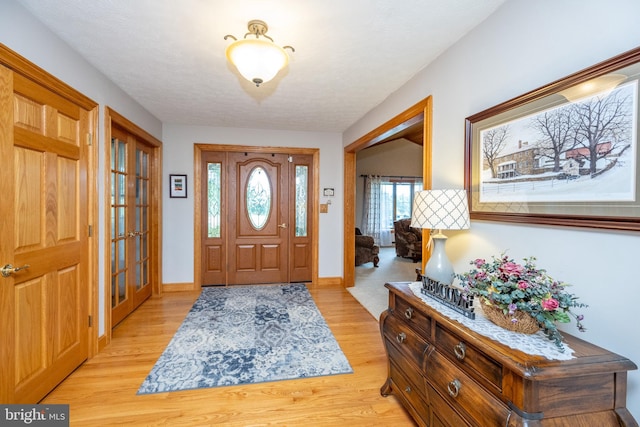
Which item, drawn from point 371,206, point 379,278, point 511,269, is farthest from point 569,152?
point 371,206

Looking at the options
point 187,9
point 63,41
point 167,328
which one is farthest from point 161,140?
point 187,9

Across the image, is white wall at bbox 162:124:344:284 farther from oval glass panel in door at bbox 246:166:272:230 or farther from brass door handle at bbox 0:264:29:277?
brass door handle at bbox 0:264:29:277

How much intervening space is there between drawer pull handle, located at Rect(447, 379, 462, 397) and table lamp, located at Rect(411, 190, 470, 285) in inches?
22.8

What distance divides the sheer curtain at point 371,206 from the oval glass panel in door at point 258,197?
185 inches

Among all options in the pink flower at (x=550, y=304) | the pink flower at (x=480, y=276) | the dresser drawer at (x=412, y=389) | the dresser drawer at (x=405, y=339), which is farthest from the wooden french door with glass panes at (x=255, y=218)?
the pink flower at (x=550, y=304)

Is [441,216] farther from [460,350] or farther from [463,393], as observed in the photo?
[463,393]

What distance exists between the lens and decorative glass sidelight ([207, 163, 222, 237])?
4.49 meters

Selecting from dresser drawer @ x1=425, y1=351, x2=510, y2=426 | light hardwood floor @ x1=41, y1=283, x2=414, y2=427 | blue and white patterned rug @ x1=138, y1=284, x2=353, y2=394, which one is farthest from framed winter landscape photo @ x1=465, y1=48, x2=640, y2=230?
blue and white patterned rug @ x1=138, y1=284, x2=353, y2=394

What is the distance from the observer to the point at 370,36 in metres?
1.99

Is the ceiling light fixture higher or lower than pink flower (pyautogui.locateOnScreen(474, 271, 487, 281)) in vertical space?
higher

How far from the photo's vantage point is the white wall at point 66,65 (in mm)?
1657

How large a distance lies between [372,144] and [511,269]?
9.75 ft

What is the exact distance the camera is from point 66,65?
6.97ft

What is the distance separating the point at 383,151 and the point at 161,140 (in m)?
6.28
